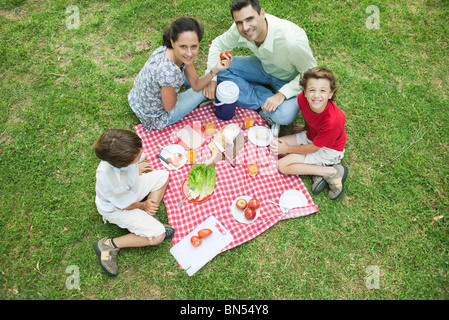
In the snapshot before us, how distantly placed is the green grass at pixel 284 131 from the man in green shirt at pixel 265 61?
601 millimetres

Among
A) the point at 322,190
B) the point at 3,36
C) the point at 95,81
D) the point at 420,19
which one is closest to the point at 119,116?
the point at 95,81

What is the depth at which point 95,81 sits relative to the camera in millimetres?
4480

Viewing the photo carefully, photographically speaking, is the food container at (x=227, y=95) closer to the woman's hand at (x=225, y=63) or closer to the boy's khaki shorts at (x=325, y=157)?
the woman's hand at (x=225, y=63)

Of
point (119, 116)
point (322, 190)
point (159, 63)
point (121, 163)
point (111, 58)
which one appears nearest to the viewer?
point (121, 163)

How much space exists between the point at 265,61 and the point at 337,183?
1883mm

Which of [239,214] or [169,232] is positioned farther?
[239,214]

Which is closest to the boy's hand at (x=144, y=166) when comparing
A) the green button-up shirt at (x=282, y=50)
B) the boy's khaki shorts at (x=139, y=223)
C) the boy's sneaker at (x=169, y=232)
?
the boy's khaki shorts at (x=139, y=223)

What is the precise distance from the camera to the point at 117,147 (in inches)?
106

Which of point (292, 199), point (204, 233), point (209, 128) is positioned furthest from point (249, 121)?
point (204, 233)

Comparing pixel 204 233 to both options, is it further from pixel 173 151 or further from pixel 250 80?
pixel 250 80

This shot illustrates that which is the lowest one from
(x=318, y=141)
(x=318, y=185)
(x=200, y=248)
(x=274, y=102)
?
(x=200, y=248)

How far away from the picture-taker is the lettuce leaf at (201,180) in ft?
11.9

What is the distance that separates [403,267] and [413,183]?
114cm
